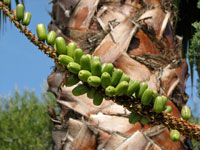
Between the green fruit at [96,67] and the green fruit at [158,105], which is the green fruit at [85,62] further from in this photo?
the green fruit at [158,105]

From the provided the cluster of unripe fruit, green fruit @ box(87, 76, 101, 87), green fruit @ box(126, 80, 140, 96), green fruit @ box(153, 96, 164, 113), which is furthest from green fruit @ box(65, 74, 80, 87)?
green fruit @ box(153, 96, 164, 113)

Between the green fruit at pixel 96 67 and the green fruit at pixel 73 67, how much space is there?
53mm

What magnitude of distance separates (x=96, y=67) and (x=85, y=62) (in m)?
0.05

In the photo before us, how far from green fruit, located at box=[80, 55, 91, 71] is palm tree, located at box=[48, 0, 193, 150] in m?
1.18

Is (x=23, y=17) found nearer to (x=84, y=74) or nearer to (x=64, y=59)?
(x=64, y=59)

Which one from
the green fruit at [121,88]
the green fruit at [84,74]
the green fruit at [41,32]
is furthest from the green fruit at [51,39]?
the green fruit at [121,88]

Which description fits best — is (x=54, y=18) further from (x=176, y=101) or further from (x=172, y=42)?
(x=176, y=101)

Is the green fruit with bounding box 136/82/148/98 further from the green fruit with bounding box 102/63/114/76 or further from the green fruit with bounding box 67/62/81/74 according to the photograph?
the green fruit with bounding box 67/62/81/74

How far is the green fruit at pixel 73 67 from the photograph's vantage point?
1155 millimetres

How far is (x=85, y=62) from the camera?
1.16m

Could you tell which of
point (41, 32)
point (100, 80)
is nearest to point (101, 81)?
point (100, 80)

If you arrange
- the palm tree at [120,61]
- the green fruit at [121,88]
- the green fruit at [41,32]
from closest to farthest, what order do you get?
the green fruit at [121,88]
the green fruit at [41,32]
the palm tree at [120,61]

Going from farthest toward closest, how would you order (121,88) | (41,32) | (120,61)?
(120,61) → (41,32) → (121,88)

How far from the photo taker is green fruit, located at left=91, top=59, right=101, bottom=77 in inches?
45.9
